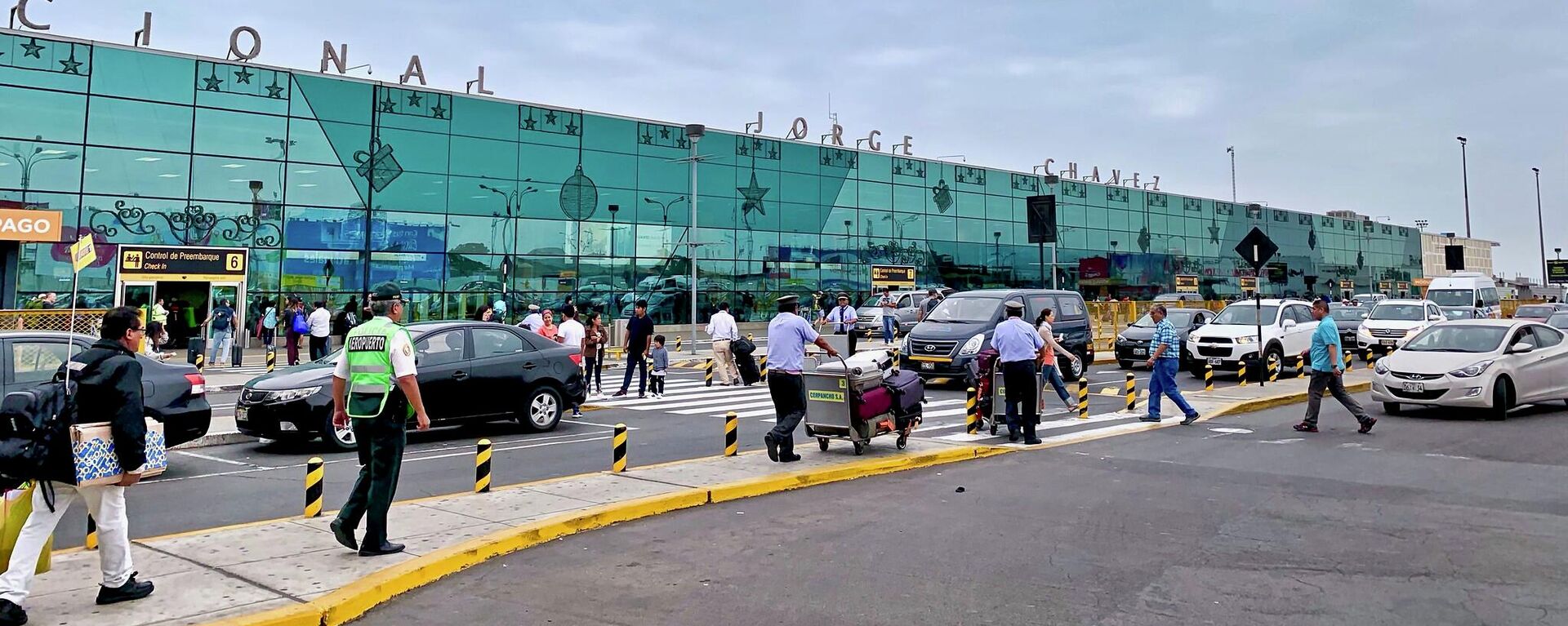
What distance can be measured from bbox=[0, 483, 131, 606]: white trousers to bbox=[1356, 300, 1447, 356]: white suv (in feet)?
90.9

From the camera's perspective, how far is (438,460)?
1080 cm

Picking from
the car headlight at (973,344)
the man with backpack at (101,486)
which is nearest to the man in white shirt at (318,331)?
the car headlight at (973,344)

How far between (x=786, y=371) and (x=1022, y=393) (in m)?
3.28

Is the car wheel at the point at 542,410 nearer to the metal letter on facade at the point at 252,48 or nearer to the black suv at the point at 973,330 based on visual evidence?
the black suv at the point at 973,330

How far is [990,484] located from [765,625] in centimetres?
445

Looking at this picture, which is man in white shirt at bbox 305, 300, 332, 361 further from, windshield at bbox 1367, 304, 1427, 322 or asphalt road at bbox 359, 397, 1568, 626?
windshield at bbox 1367, 304, 1427, 322

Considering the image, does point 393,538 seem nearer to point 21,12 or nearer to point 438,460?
point 438,460

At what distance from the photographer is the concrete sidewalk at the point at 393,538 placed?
5.10 m

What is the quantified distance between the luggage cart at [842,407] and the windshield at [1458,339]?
949 centimetres

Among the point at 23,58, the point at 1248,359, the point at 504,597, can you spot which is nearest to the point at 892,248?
the point at 1248,359

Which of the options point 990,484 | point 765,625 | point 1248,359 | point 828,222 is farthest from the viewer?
point 828,222

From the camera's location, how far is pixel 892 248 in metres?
52.5

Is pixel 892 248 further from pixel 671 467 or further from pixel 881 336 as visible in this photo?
pixel 671 467

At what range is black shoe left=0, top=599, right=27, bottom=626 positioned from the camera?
4715 millimetres
